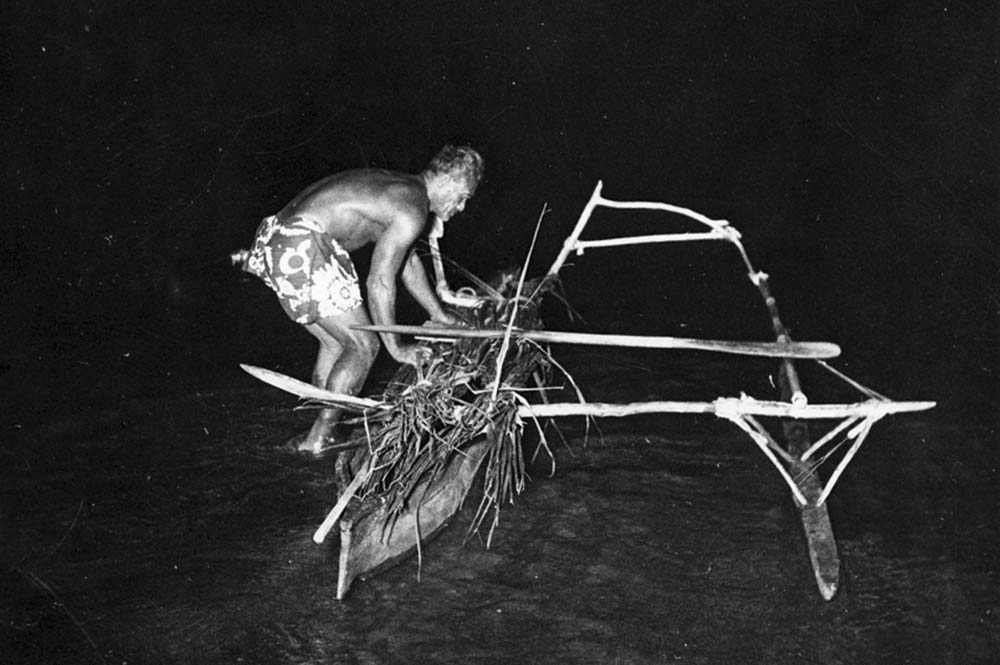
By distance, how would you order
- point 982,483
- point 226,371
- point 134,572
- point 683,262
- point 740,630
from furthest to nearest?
1. point 683,262
2. point 226,371
3. point 982,483
4. point 134,572
5. point 740,630

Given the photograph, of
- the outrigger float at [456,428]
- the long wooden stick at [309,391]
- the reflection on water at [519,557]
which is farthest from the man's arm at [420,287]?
the long wooden stick at [309,391]

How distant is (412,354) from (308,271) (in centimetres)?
48

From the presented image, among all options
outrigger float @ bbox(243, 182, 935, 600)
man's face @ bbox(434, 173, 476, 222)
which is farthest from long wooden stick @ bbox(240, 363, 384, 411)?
man's face @ bbox(434, 173, 476, 222)

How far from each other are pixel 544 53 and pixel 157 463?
4607 mm

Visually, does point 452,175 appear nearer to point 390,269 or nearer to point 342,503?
point 390,269

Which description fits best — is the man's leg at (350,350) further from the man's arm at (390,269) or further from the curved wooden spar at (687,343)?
the curved wooden spar at (687,343)

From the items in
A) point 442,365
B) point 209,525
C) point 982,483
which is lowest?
point 982,483

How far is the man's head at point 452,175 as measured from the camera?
4434 mm

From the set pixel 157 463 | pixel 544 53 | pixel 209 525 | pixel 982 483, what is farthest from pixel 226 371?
pixel 544 53

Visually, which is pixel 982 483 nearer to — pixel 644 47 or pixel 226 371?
pixel 226 371

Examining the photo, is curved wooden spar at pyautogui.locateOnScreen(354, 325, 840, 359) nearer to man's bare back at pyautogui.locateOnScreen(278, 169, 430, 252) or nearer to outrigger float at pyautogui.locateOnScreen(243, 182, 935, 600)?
outrigger float at pyautogui.locateOnScreen(243, 182, 935, 600)

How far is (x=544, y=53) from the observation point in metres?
8.20

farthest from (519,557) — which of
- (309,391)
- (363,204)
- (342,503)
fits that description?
(363,204)

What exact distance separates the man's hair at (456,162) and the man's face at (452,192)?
0.07 feet
